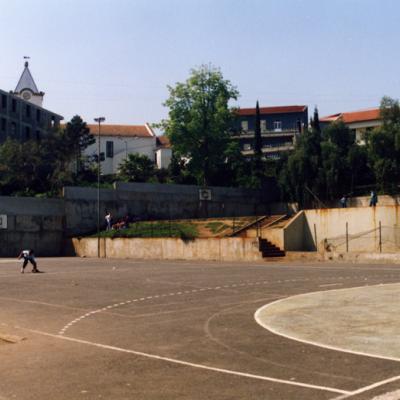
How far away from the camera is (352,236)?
37250 millimetres

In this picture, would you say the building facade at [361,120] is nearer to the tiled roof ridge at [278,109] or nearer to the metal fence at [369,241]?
the tiled roof ridge at [278,109]

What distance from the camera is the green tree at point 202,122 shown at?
69062 mm

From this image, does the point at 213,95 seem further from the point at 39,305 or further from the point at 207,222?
the point at 39,305

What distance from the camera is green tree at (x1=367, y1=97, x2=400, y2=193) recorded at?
170 feet

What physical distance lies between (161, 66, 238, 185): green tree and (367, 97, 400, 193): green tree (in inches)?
750

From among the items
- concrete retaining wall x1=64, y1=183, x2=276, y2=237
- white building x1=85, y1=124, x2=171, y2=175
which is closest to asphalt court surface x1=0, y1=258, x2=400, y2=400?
concrete retaining wall x1=64, y1=183, x2=276, y2=237

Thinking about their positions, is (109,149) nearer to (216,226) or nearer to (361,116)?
(361,116)

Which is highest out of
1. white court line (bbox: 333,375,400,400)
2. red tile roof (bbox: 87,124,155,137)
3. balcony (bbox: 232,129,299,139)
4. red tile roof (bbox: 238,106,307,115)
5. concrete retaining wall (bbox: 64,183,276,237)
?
red tile roof (bbox: 238,106,307,115)

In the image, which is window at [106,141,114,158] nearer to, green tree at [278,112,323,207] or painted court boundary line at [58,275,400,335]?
green tree at [278,112,323,207]

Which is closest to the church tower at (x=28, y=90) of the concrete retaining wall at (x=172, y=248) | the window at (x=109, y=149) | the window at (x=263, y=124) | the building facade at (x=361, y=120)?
the window at (x=109, y=149)

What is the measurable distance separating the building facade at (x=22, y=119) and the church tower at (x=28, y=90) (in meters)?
0.53

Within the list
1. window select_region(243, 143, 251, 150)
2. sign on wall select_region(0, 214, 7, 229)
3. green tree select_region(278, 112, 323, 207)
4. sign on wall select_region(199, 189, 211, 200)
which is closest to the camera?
sign on wall select_region(0, 214, 7, 229)

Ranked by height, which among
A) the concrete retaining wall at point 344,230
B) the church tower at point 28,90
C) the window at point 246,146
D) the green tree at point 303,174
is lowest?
the concrete retaining wall at point 344,230

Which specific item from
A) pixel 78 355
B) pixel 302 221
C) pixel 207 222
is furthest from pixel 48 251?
pixel 78 355
